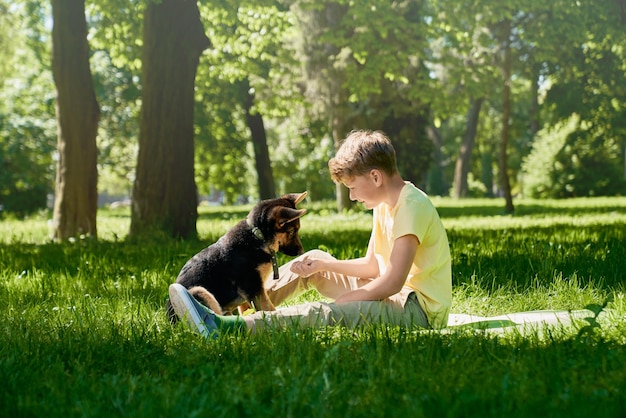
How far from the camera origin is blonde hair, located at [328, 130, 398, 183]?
5.00 meters

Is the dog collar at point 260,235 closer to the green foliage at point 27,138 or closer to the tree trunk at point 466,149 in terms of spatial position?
the green foliage at point 27,138

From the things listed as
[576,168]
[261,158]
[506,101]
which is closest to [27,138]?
[261,158]

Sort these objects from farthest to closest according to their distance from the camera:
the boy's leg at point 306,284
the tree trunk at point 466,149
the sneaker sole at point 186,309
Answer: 1. the tree trunk at point 466,149
2. the boy's leg at point 306,284
3. the sneaker sole at point 186,309

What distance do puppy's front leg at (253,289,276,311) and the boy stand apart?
0.94ft

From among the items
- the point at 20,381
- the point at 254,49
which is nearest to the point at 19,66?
the point at 254,49

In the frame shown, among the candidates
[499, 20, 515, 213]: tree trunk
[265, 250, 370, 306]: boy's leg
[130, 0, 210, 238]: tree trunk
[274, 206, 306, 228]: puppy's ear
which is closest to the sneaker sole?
[274, 206, 306, 228]: puppy's ear

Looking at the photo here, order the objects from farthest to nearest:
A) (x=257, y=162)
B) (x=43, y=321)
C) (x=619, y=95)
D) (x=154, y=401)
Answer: (x=257, y=162) < (x=619, y=95) < (x=43, y=321) < (x=154, y=401)

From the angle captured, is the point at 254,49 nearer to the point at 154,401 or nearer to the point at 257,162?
the point at 257,162

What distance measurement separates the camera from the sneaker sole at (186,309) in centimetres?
461

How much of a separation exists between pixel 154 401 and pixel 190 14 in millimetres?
10129

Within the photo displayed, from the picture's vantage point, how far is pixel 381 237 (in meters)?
5.52

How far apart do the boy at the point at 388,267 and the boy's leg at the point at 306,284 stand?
457mm

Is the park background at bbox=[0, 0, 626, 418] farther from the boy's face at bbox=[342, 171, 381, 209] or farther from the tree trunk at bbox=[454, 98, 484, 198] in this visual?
the tree trunk at bbox=[454, 98, 484, 198]

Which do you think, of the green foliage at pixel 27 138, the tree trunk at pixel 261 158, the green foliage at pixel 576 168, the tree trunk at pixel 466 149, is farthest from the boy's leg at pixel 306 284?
the green foliage at pixel 576 168
